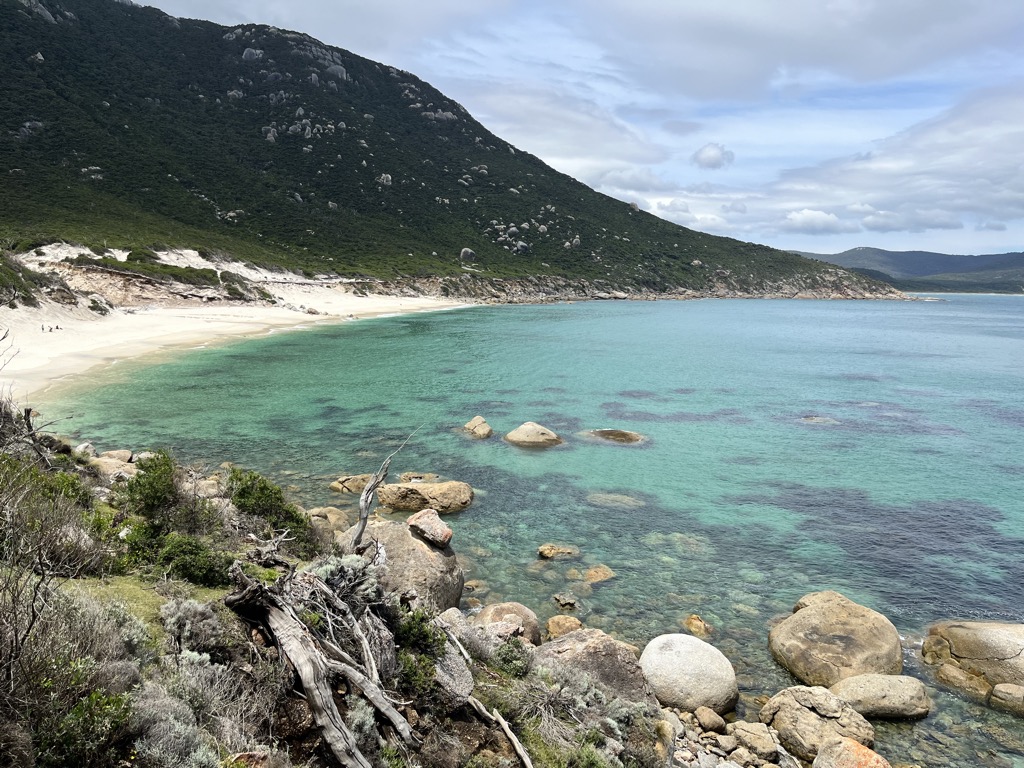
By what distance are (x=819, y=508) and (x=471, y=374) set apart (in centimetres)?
2626

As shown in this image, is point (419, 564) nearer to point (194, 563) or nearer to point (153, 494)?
point (194, 563)

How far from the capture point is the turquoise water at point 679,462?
1388cm

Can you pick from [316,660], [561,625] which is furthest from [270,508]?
[316,660]

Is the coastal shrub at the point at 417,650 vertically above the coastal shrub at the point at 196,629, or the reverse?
the coastal shrub at the point at 196,629

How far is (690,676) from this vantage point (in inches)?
409

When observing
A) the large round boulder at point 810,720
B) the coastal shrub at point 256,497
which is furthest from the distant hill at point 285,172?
the large round boulder at point 810,720

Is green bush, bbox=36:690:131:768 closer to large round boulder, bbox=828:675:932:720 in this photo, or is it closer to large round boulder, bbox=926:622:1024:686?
large round boulder, bbox=828:675:932:720

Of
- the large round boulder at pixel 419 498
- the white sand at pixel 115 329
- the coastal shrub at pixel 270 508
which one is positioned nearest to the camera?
the coastal shrub at pixel 270 508

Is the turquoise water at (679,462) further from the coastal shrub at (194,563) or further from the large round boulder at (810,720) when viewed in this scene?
the coastal shrub at (194,563)

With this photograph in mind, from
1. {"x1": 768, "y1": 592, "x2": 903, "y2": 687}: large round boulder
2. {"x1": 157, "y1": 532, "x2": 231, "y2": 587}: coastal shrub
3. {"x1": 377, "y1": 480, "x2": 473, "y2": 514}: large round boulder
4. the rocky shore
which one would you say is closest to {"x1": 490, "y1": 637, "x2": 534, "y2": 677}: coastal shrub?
the rocky shore

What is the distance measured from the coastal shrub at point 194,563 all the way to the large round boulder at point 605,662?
477cm

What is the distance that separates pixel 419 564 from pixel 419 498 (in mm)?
6001

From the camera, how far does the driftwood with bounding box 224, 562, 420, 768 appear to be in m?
5.31

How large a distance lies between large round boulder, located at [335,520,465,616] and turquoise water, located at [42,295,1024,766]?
1.29 metres
